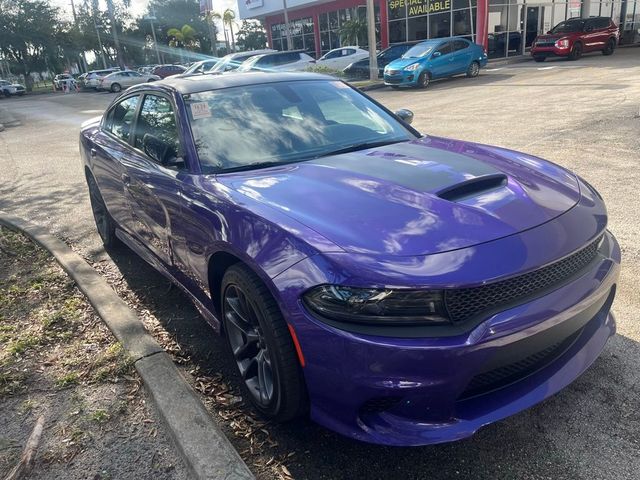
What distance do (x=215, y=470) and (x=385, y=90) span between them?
18324 millimetres

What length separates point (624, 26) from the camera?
32688 millimetres

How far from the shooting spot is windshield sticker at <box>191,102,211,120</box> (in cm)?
333

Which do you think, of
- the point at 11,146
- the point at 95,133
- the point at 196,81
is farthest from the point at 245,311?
the point at 11,146

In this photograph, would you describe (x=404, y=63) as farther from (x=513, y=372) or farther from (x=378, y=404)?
(x=378, y=404)

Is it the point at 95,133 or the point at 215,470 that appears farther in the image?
the point at 95,133

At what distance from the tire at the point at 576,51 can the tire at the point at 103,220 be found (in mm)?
22702

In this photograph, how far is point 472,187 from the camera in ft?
8.43

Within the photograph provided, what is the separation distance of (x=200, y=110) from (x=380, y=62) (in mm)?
20497

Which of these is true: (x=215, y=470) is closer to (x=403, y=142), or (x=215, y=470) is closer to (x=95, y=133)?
(x=403, y=142)

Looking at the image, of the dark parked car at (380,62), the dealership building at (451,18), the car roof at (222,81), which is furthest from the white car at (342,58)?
the car roof at (222,81)

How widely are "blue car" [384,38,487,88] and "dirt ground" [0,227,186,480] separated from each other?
15960 millimetres

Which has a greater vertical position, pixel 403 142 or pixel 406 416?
pixel 403 142

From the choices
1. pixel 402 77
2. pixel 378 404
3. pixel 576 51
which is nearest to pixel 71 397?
pixel 378 404

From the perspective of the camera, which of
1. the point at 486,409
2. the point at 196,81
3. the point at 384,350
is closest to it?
Result: the point at 384,350
